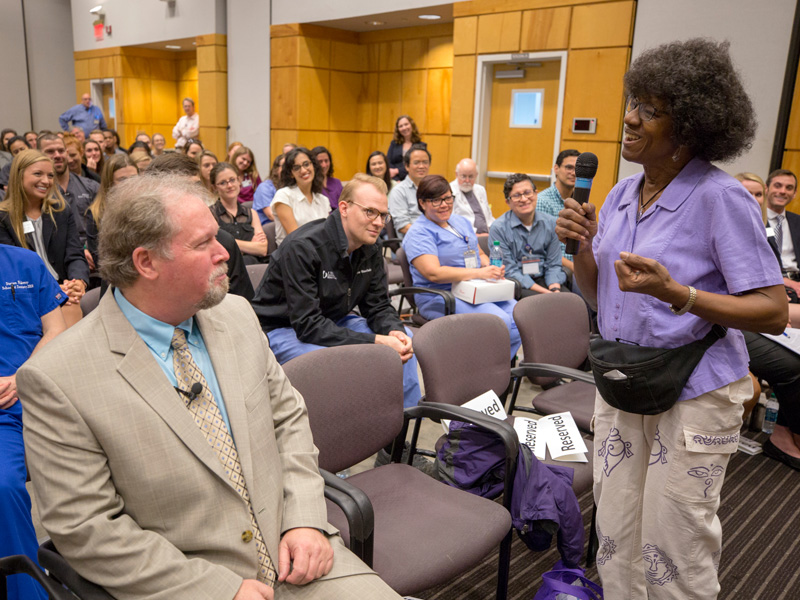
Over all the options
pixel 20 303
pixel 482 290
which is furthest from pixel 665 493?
pixel 482 290

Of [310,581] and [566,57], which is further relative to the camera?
[566,57]

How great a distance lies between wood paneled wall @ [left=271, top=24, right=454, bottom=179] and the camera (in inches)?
363

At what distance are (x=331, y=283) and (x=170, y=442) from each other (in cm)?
168

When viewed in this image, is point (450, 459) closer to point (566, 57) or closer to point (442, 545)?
point (442, 545)

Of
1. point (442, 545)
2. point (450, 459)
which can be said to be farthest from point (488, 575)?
point (442, 545)

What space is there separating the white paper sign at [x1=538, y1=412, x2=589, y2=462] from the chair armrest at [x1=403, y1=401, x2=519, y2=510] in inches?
11.7

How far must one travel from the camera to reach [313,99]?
31.6 feet

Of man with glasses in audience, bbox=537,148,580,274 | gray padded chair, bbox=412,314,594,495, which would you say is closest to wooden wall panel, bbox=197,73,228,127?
man with glasses in audience, bbox=537,148,580,274

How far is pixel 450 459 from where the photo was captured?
2164 mm

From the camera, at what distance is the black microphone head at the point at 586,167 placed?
5.58 ft

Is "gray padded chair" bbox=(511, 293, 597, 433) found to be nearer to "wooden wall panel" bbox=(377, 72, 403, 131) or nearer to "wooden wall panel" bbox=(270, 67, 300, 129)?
"wooden wall panel" bbox=(270, 67, 300, 129)

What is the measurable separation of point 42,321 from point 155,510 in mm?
1311

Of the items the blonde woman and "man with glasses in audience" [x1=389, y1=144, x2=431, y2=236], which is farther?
"man with glasses in audience" [x1=389, y1=144, x2=431, y2=236]

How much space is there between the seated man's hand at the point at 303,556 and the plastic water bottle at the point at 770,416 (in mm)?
3088
